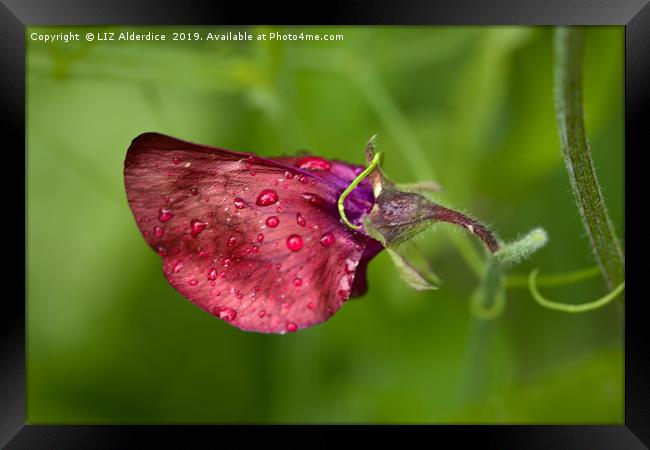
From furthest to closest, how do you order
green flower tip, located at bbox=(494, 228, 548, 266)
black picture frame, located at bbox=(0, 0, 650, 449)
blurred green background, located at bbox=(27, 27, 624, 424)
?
blurred green background, located at bbox=(27, 27, 624, 424) < black picture frame, located at bbox=(0, 0, 650, 449) < green flower tip, located at bbox=(494, 228, 548, 266)

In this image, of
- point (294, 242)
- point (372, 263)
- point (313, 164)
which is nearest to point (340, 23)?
point (313, 164)

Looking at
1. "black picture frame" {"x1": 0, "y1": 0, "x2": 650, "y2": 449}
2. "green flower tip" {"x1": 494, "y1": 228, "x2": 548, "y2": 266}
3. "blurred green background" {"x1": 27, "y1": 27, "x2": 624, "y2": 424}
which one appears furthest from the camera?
"blurred green background" {"x1": 27, "y1": 27, "x2": 624, "y2": 424}

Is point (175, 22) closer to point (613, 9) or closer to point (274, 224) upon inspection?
point (274, 224)

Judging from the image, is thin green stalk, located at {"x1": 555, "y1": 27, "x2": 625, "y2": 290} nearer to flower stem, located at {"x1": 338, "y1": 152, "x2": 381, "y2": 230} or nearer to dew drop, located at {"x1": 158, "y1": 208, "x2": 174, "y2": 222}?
Answer: flower stem, located at {"x1": 338, "y1": 152, "x2": 381, "y2": 230}

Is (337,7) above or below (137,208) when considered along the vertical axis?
above

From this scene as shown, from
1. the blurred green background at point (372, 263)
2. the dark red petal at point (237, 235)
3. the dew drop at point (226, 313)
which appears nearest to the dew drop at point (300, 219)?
the dark red petal at point (237, 235)

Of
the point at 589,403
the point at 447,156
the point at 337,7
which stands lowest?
the point at 589,403

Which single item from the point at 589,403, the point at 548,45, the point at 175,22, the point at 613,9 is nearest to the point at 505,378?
the point at 589,403

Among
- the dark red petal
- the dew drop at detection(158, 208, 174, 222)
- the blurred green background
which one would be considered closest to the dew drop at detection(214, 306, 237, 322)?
the dark red petal
